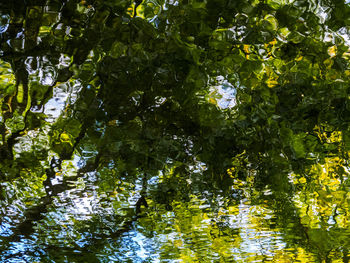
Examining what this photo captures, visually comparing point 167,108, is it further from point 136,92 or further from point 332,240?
point 332,240

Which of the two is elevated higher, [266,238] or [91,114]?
[91,114]

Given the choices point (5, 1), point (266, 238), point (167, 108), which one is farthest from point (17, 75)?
point (266, 238)

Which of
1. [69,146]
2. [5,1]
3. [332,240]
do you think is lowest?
[332,240]

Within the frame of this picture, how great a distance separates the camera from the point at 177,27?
15.1 inches

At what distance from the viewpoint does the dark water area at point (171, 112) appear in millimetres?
381

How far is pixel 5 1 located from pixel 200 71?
0.24 m

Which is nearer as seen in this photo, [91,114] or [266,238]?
[91,114]

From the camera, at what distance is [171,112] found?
42cm

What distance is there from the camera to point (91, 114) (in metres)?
0.41

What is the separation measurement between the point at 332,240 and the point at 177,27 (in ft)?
1.53

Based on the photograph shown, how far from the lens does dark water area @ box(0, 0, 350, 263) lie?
0.38 metres

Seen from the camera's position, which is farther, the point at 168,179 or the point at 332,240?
the point at 332,240

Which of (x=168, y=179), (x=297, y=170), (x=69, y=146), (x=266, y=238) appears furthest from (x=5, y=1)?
→ (x=266, y=238)

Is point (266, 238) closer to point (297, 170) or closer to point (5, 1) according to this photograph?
point (297, 170)
